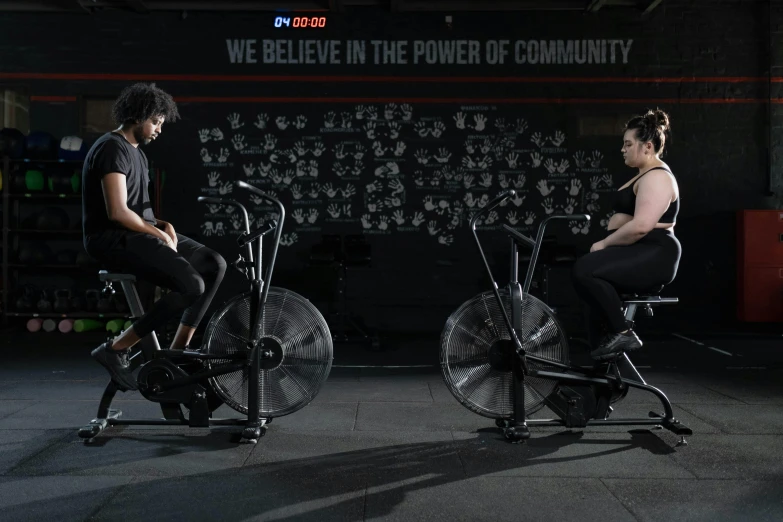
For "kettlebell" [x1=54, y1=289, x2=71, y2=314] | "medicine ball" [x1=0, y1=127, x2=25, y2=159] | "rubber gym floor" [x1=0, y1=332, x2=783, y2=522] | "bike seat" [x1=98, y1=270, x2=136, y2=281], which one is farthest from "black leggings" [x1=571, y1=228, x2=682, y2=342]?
"medicine ball" [x1=0, y1=127, x2=25, y2=159]

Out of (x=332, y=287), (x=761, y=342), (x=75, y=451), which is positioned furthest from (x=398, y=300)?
(x=75, y=451)

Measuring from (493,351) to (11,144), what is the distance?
578 cm

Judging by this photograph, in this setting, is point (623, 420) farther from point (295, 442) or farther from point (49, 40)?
point (49, 40)

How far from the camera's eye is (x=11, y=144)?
6.98 metres

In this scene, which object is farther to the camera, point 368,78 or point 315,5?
point 368,78

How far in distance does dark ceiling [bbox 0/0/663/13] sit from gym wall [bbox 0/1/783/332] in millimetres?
133

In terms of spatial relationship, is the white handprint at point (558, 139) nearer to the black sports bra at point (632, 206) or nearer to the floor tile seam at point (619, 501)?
the black sports bra at point (632, 206)

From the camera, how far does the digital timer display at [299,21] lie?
762 centimetres

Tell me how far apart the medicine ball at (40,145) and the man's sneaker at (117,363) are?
4601 millimetres

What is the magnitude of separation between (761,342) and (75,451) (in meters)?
5.92

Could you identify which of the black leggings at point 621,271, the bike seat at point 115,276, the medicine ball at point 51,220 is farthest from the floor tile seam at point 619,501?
the medicine ball at point 51,220

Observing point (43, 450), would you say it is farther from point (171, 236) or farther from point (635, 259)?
point (635, 259)

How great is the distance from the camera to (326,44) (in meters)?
7.65

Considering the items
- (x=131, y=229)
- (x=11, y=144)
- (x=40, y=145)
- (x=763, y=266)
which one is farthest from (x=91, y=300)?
(x=763, y=266)
